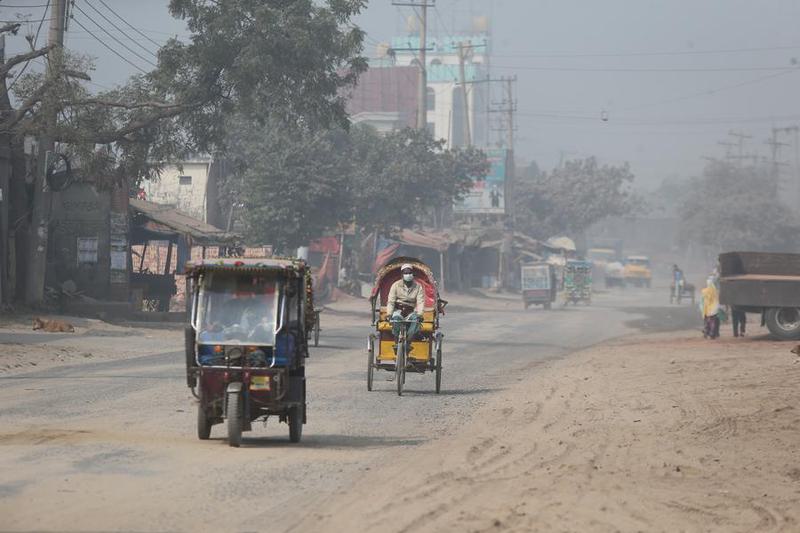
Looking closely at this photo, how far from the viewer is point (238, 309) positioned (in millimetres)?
12578

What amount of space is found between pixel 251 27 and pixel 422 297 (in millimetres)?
20812

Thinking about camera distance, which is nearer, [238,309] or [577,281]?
[238,309]

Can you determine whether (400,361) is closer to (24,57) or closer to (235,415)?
(235,415)

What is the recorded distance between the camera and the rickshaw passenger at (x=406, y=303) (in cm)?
1880

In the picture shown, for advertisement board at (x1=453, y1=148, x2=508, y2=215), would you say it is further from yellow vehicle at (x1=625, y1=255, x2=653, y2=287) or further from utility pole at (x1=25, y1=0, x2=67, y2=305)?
utility pole at (x1=25, y1=0, x2=67, y2=305)

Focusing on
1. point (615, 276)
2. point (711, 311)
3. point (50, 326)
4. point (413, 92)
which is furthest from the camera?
point (413, 92)

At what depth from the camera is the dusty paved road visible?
8.88 meters

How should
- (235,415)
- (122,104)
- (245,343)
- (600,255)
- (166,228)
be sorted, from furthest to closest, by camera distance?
(600,255)
(166,228)
(122,104)
(245,343)
(235,415)

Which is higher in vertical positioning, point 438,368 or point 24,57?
point 24,57

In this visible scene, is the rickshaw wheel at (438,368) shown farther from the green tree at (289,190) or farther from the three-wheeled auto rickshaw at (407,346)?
the green tree at (289,190)

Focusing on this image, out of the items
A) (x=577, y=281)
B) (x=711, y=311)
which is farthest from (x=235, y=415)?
(x=577, y=281)

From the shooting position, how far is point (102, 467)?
10.7m

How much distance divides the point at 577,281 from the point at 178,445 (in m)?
58.1

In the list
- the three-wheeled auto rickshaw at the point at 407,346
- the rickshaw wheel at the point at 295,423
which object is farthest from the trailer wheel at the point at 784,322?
the rickshaw wheel at the point at 295,423
